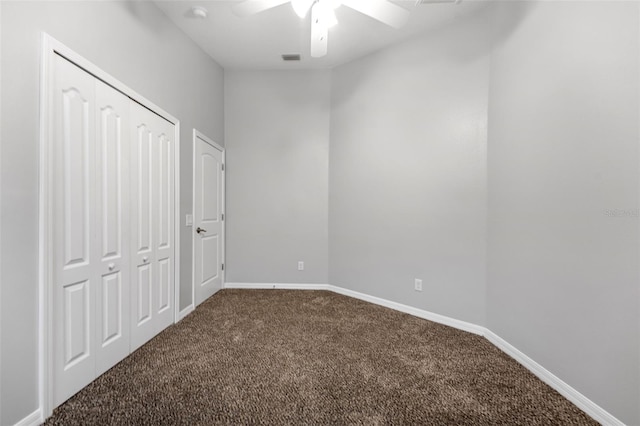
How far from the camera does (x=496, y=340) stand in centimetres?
229

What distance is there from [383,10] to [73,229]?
238cm

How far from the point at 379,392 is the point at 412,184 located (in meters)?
2.02

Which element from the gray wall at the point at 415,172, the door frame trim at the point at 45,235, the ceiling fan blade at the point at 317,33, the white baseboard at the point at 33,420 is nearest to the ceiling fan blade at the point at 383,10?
the ceiling fan blade at the point at 317,33

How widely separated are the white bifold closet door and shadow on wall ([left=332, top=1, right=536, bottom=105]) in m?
2.61

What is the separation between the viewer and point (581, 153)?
1.61m

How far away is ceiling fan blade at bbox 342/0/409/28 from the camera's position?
174 cm

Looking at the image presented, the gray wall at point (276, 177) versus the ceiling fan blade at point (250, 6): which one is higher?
the ceiling fan blade at point (250, 6)

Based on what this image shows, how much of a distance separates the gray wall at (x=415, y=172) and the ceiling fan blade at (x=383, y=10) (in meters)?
1.14

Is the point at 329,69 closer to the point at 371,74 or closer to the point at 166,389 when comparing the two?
the point at 371,74

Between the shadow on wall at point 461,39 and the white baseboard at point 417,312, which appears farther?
the white baseboard at point 417,312

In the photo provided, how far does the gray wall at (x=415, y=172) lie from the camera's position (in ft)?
8.32

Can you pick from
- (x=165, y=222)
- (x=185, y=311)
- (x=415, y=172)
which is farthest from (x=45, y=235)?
(x=415, y=172)

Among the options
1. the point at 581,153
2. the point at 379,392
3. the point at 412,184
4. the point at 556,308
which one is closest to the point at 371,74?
the point at 412,184

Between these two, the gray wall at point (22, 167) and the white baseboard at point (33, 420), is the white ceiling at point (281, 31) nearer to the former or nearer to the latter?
the gray wall at point (22, 167)
